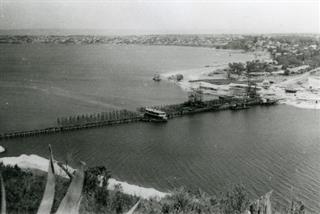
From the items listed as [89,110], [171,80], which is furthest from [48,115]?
[171,80]

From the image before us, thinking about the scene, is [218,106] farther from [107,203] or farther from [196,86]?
[107,203]

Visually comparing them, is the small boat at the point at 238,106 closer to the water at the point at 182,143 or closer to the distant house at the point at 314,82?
the water at the point at 182,143

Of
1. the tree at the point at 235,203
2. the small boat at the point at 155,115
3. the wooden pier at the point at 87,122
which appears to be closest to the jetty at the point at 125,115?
the wooden pier at the point at 87,122

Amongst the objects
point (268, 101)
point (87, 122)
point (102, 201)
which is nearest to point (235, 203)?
point (102, 201)

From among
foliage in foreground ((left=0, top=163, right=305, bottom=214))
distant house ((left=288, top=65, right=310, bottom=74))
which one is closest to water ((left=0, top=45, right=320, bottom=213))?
foliage in foreground ((left=0, top=163, right=305, bottom=214))

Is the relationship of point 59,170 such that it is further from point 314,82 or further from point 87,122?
point 314,82

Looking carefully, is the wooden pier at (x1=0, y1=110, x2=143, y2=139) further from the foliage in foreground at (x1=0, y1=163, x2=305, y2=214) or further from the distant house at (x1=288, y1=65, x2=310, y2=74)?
the distant house at (x1=288, y1=65, x2=310, y2=74)
